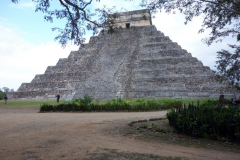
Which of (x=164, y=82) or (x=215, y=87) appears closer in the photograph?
(x=215, y=87)

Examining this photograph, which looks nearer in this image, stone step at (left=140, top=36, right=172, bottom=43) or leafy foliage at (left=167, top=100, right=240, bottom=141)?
leafy foliage at (left=167, top=100, right=240, bottom=141)

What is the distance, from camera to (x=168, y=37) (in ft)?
81.6

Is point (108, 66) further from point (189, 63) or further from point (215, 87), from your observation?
point (215, 87)

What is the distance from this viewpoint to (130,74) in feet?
65.1

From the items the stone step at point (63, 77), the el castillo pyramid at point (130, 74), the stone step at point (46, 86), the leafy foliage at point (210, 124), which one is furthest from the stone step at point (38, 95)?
the leafy foliage at point (210, 124)

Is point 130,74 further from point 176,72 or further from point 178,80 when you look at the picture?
point 178,80

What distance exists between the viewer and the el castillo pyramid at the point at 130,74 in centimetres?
1683

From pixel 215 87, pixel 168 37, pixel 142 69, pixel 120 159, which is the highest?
pixel 168 37

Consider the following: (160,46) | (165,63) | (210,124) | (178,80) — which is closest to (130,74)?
(165,63)

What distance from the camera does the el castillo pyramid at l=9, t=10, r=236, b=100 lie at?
1683 centimetres

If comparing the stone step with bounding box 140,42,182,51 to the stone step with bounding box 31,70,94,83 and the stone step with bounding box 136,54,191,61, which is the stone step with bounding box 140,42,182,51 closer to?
the stone step with bounding box 136,54,191,61

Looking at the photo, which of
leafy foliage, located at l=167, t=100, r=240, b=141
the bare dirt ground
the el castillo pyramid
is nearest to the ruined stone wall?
the el castillo pyramid

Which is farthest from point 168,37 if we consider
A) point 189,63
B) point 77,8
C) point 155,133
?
point 155,133

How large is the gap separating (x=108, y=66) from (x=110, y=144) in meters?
17.7
